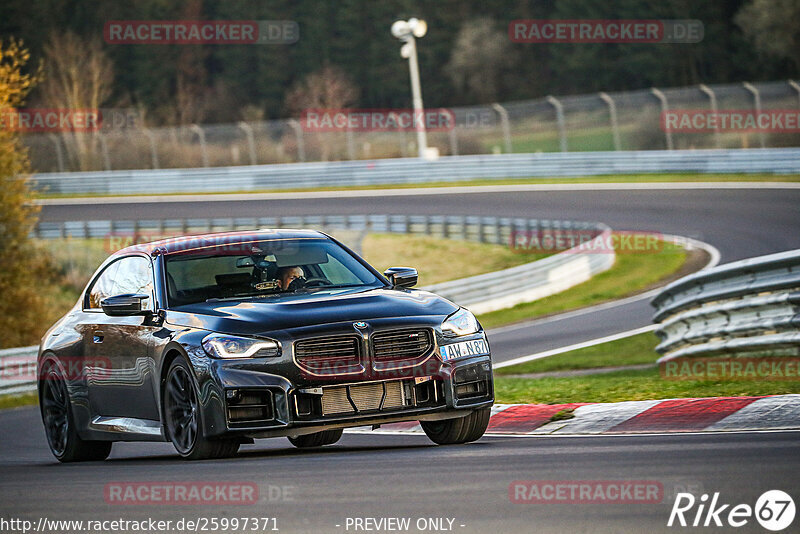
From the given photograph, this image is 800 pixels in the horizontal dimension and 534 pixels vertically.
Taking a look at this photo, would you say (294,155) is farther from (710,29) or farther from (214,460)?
(214,460)

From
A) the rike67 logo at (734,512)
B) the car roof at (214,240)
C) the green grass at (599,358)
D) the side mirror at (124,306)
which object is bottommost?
the green grass at (599,358)

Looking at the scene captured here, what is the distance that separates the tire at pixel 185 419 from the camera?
8.43m

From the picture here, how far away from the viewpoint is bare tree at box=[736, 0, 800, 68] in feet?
228

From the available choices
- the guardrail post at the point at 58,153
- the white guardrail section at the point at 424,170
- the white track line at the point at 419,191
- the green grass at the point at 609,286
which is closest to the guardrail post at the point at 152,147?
the white guardrail section at the point at 424,170

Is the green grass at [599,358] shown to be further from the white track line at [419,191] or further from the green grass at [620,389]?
the white track line at [419,191]

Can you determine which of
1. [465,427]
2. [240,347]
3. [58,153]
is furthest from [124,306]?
[58,153]

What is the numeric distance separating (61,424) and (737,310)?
6.78m

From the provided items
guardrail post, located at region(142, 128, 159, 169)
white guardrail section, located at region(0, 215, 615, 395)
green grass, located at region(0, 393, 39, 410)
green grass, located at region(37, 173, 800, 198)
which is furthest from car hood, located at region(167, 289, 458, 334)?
guardrail post, located at region(142, 128, 159, 169)

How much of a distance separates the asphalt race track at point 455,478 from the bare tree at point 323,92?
78392 millimetres

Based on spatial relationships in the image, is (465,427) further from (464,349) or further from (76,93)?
(76,93)

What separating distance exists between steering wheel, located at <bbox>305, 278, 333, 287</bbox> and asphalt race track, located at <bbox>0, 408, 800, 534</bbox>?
119 centimetres

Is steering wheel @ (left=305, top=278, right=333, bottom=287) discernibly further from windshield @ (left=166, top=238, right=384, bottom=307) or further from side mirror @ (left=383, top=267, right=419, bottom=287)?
side mirror @ (left=383, top=267, right=419, bottom=287)

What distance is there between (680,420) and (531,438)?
1031 mm

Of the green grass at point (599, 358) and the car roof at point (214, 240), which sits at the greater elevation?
the car roof at point (214, 240)
